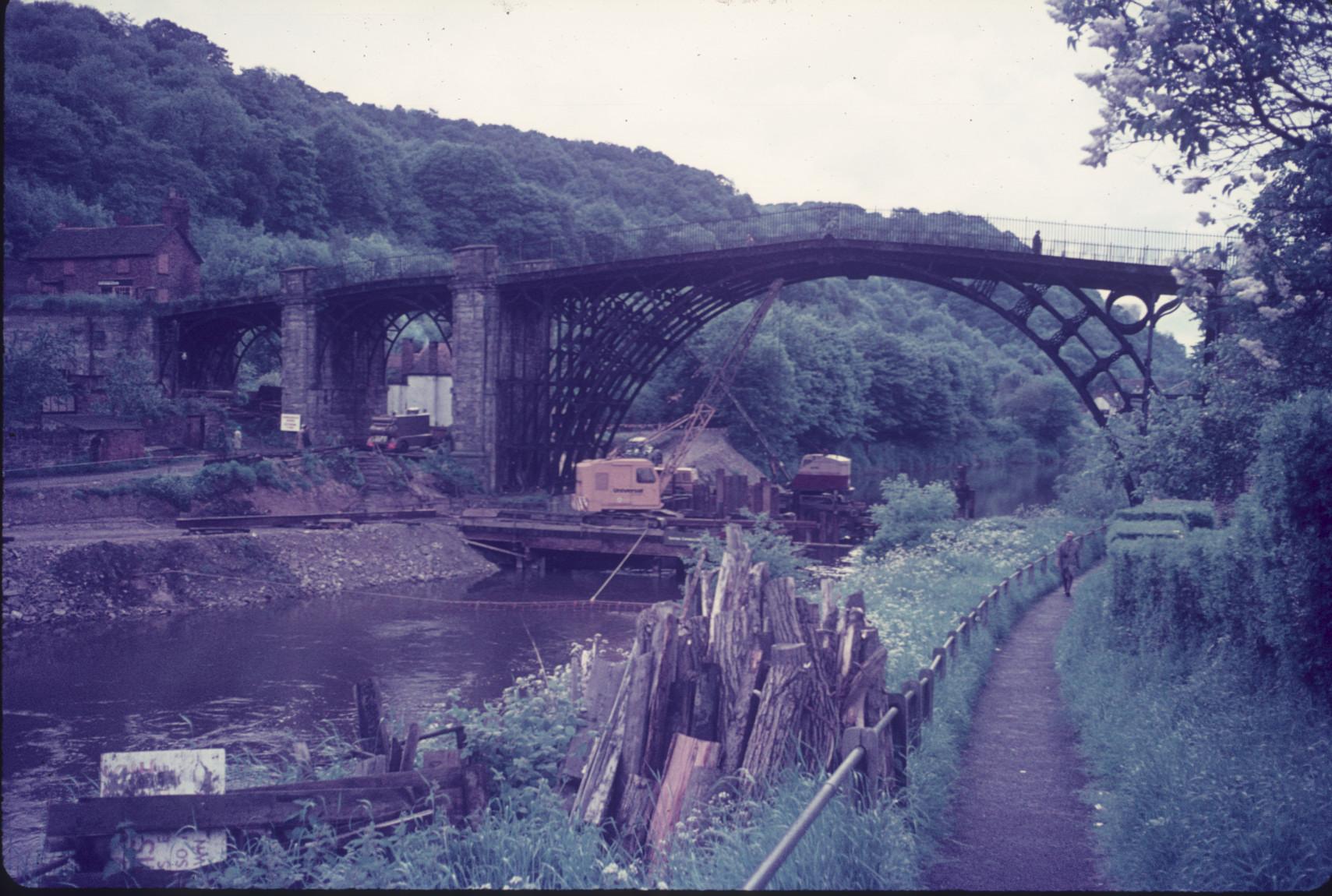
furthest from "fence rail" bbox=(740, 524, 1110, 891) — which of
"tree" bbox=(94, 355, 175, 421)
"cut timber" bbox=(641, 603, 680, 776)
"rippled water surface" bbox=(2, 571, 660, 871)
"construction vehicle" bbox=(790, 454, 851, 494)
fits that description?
"tree" bbox=(94, 355, 175, 421)

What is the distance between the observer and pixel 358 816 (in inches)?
306

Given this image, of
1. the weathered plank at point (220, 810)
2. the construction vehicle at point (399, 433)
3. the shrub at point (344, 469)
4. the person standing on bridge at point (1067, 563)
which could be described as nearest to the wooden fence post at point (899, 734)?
the weathered plank at point (220, 810)

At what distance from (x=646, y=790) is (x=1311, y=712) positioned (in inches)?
198

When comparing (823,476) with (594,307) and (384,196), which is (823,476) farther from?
(384,196)

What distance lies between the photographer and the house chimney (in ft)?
185

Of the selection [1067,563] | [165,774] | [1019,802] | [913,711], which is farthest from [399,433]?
[1019,802]

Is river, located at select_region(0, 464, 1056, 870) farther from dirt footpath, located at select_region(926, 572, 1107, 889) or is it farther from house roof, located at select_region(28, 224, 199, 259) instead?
house roof, located at select_region(28, 224, 199, 259)

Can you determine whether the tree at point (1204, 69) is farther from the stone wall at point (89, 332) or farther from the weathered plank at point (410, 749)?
the stone wall at point (89, 332)

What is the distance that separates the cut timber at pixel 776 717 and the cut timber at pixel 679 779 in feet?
0.91

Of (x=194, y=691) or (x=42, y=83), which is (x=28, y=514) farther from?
(x=42, y=83)

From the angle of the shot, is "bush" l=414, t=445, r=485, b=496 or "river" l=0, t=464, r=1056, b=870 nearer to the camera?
"river" l=0, t=464, r=1056, b=870

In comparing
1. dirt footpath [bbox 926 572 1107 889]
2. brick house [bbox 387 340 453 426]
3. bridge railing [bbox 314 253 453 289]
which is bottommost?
dirt footpath [bbox 926 572 1107 889]

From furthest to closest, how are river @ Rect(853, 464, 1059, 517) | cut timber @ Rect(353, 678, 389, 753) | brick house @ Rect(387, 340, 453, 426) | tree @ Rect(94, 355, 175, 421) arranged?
brick house @ Rect(387, 340, 453, 426), river @ Rect(853, 464, 1059, 517), tree @ Rect(94, 355, 175, 421), cut timber @ Rect(353, 678, 389, 753)

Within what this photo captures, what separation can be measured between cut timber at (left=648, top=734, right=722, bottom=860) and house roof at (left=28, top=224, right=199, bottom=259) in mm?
55300
